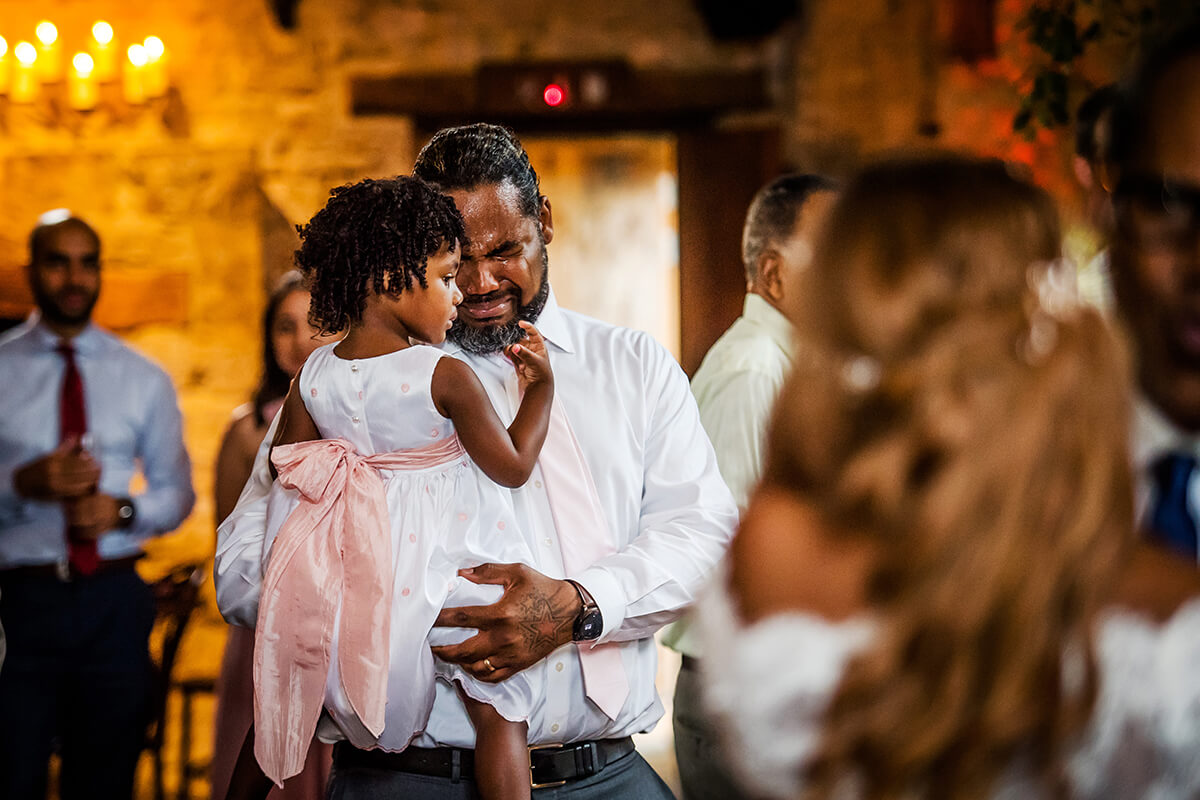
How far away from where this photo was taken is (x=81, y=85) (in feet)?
17.6

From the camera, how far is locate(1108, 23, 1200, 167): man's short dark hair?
4.38ft

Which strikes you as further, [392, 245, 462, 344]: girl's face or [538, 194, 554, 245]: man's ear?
[538, 194, 554, 245]: man's ear

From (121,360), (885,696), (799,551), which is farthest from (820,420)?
(121,360)

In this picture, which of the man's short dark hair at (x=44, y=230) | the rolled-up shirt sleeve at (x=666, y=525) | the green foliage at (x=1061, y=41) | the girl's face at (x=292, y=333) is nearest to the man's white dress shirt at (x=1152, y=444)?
the rolled-up shirt sleeve at (x=666, y=525)

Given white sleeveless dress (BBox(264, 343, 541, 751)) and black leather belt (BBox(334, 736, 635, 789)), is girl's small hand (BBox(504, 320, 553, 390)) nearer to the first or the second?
white sleeveless dress (BBox(264, 343, 541, 751))

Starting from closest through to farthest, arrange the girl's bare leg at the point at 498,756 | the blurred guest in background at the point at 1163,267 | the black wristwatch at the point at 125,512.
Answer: the blurred guest in background at the point at 1163,267 → the girl's bare leg at the point at 498,756 → the black wristwatch at the point at 125,512

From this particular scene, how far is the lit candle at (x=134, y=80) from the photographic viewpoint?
5.41 metres

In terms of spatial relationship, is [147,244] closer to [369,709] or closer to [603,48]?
[603,48]

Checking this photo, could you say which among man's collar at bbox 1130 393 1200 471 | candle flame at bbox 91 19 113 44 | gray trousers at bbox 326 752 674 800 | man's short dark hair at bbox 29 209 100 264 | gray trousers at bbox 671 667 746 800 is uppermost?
candle flame at bbox 91 19 113 44

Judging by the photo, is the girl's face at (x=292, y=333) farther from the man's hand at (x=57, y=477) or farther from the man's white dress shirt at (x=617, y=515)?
the man's white dress shirt at (x=617, y=515)

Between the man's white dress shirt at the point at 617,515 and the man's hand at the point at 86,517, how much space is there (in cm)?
178

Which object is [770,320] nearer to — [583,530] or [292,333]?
[583,530]

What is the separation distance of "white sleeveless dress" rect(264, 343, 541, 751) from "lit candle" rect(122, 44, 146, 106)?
157 inches

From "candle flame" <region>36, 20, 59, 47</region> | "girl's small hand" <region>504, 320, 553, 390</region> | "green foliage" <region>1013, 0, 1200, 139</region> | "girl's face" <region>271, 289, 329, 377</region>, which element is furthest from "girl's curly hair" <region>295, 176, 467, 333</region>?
"candle flame" <region>36, 20, 59, 47</region>
